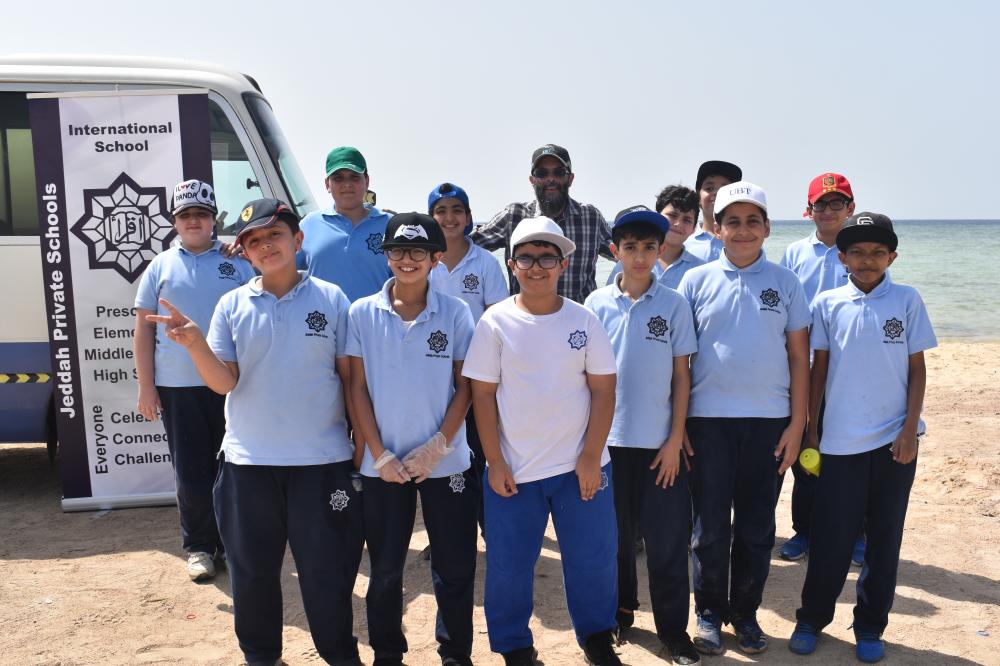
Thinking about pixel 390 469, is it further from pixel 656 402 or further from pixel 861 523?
pixel 861 523

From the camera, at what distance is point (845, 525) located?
143 inches

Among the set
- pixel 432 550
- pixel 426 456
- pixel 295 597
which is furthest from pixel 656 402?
pixel 295 597

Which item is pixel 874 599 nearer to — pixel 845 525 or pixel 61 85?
pixel 845 525

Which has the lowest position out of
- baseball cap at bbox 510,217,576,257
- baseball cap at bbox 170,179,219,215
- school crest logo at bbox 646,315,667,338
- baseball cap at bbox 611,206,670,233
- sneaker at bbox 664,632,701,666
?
sneaker at bbox 664,632,701,666

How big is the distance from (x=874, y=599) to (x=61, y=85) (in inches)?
225

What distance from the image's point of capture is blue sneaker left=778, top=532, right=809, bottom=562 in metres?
5.00

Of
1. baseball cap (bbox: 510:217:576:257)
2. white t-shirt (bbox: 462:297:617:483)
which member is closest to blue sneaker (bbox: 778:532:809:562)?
white t-shirt (bbox: 462:297:617:483)

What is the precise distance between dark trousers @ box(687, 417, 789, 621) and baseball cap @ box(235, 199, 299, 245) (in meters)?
1.91

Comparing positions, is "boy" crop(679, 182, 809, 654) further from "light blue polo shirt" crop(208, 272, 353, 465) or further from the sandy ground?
"light blue polo shirt" crop(208, 272, 353, 465)

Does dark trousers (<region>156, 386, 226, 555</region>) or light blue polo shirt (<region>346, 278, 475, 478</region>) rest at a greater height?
light blue polo shirt (<region>346, 278, 475, 478</region>)

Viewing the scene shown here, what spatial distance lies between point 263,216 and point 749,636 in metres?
2.71

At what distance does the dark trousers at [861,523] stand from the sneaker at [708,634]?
448 millimetres

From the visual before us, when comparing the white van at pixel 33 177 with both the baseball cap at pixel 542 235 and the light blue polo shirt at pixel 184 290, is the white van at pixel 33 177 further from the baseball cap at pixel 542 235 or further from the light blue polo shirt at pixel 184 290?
the baseball cap at pixel 542 235

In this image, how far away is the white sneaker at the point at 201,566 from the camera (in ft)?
15.2
